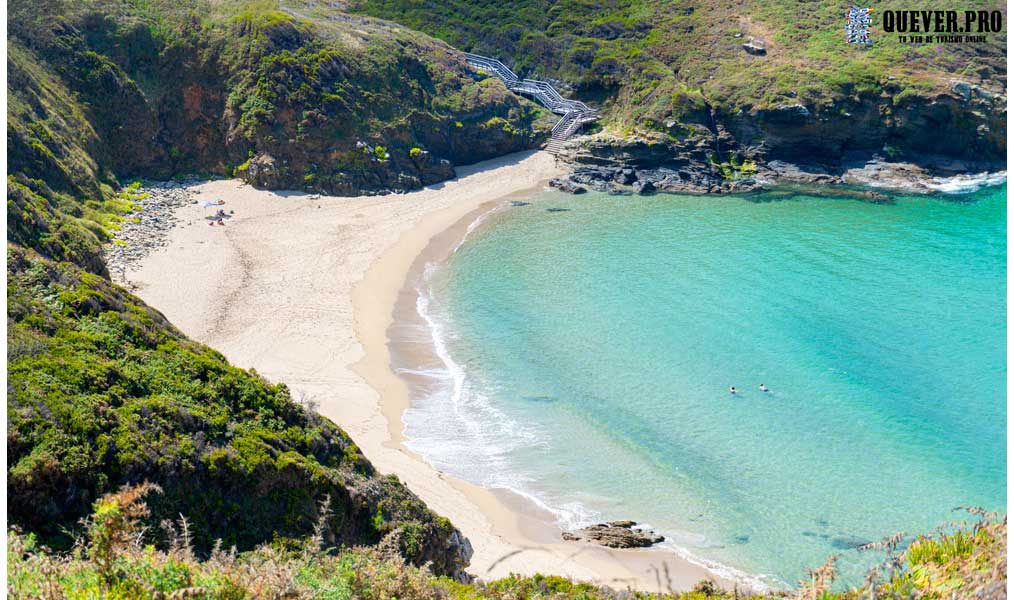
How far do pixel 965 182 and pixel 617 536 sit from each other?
158 feet

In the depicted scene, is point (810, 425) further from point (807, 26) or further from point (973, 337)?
point (807, 26)

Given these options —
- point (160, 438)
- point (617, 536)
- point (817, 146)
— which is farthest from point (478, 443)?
point (817, 146)

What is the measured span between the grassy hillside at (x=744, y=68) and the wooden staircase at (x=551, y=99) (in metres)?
1.37

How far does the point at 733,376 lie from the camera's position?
3200cm

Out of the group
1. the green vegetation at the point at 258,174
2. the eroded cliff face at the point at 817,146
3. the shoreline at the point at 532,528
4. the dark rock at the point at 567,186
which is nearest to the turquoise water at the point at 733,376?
the shoreline at the point at 532,528

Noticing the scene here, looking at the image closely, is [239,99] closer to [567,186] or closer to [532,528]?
[567,186]

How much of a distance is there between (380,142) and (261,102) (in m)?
8.32

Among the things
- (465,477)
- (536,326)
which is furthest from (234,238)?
(465,477)

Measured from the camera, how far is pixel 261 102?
2213 inches

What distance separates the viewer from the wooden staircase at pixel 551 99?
64.6m

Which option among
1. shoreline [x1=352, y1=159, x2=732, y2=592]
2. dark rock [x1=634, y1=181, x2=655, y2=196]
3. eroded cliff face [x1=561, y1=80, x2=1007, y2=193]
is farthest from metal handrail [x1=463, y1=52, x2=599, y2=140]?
shoreline [x1=352, y1=159, x2=732, y2=592]

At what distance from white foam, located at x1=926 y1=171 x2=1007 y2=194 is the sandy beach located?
2677cm

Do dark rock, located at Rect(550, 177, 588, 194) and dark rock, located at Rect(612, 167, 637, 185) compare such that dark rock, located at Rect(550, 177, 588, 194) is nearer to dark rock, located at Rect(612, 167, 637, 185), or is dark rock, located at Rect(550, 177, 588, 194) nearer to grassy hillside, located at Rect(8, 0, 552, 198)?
dark rock, located at Rect(612, 167, 637, 185)

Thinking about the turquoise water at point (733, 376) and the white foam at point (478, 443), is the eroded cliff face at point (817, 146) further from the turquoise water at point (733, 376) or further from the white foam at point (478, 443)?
the white foam at point (478, 443)
